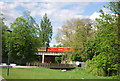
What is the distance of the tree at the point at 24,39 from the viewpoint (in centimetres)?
3297

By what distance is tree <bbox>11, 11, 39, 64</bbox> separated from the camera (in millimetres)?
32969

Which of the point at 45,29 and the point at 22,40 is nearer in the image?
the point at 22,40

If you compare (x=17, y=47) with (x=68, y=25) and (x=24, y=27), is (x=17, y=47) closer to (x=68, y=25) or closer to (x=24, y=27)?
(x=24, y=27)

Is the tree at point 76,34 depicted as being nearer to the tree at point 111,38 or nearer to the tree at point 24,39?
the tree at point 24,39

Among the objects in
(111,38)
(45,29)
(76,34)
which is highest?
(45,29)

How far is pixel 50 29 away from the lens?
57938 millimetres

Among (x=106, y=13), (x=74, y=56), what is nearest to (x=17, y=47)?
(x=74, y=56)

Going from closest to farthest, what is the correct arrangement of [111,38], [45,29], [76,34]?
[111,38] → [76,34] → [45,29]

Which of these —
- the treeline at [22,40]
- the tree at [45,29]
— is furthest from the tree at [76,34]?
the tree at [45,29]

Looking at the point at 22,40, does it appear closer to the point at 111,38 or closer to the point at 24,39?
the point at 24,39

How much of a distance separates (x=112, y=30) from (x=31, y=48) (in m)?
25.7

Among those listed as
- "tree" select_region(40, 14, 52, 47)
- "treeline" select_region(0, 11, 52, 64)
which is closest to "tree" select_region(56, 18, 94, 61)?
"treeline" select_region(0, 11, 52, 64)

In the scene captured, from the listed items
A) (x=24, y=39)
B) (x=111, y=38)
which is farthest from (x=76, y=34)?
(x=111, y=38)

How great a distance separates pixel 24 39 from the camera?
33.2 meters
